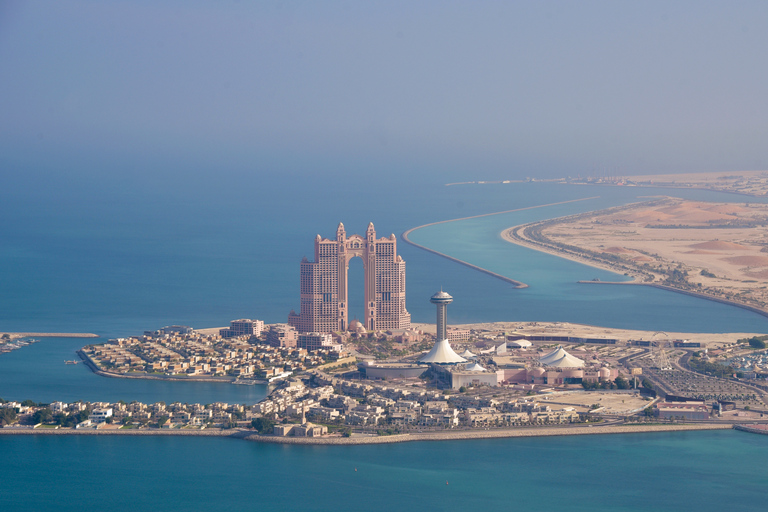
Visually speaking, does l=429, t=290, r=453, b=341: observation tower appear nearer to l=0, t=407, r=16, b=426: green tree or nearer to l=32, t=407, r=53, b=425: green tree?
l=32, t=407, r=53, b=425: green tree

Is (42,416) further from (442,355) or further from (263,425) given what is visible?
(442,355)

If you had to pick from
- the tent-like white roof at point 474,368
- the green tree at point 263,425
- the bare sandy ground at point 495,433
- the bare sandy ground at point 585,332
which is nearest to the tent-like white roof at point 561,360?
the tent-like white roof at point 474,368

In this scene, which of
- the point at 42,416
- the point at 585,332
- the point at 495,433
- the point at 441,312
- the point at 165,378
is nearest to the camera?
the point at 495,433

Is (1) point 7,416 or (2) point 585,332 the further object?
(2) point 585,332

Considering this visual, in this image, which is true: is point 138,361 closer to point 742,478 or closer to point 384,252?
point 384,252

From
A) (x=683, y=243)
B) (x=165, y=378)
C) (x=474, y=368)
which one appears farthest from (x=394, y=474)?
(x=683, y=243)

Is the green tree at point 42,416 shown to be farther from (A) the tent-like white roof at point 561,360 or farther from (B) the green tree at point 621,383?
(B) the green tree at point 621,383

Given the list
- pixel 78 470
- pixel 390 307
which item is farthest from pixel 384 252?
pixel 78 470

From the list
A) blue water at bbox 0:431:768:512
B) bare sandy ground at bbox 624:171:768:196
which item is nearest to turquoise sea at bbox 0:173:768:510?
blue water at bbox 0:431:768:512
